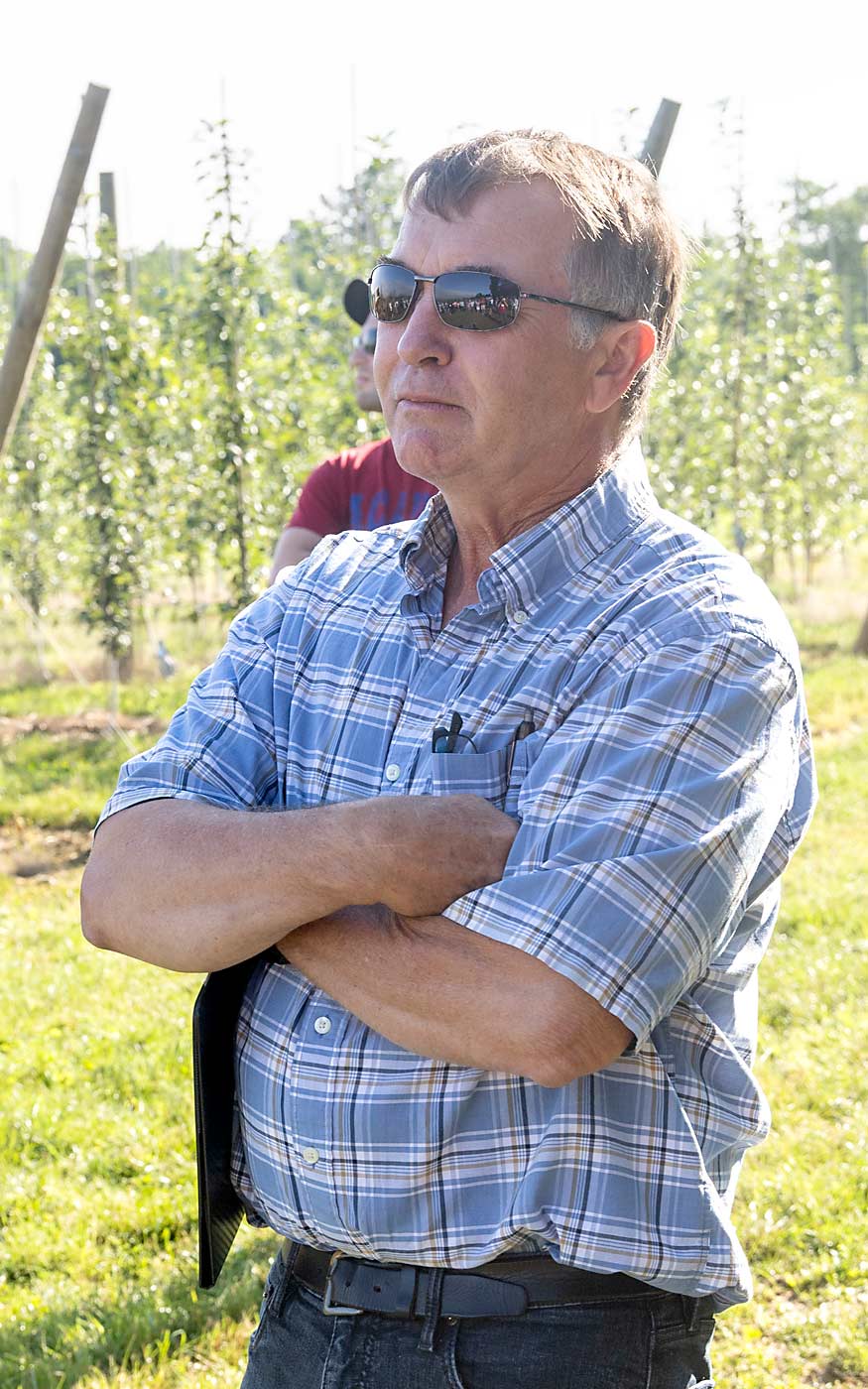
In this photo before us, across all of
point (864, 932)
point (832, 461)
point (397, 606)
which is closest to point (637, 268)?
Answer: point (397, 606)

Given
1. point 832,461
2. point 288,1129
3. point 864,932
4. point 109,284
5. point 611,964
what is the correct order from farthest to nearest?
point 832,461
point 109,284
point 864,932
point 288,1129
point 611,964

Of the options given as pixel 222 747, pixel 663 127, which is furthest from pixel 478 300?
pixel 663 127

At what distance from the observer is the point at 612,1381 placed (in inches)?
61.6

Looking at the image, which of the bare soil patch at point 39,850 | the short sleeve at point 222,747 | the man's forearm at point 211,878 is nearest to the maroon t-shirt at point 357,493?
the short sleeve at point 222,747

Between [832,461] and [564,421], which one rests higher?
[564,421]

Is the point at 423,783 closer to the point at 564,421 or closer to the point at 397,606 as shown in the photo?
the point at 397,606

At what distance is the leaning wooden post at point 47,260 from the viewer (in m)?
5.31

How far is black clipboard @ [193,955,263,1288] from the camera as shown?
67.7 inches

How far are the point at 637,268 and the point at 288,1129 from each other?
1169mm

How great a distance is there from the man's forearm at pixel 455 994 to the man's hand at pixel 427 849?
0.04 meters

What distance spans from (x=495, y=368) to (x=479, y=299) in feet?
0.29

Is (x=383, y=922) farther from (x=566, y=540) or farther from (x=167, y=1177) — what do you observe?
(x=167, y=1177)

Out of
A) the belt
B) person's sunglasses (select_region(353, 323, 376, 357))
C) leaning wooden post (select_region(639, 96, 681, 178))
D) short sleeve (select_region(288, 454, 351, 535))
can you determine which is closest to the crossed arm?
the belt

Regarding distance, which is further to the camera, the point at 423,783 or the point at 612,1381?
the point at 423,783
